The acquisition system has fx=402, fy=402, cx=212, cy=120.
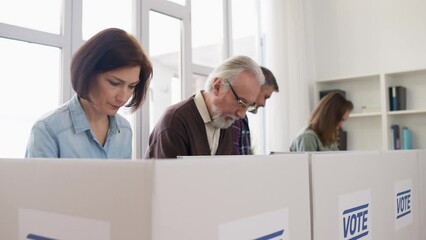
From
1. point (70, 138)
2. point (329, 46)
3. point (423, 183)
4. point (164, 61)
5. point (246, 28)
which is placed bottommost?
point (423, 183)

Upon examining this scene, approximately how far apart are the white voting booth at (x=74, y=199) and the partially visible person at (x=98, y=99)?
0.63m

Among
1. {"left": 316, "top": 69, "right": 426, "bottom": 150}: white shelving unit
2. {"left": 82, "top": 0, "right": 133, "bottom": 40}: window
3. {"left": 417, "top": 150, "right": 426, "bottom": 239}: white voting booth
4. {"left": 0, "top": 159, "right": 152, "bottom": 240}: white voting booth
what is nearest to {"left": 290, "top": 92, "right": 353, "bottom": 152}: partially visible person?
{"left": 82, "top": 0, "right": 133, "bottom": 40}: window

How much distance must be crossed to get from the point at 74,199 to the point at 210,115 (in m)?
1.33

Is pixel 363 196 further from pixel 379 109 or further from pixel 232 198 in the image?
pixel 379 109

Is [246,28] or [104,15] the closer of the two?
[104,15]

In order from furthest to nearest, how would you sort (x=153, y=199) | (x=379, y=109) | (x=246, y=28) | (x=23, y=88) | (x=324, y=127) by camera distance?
1. (x=246, y=28)
2. (x=379, y=109)
3. (x=324, y=127)
4. (x=23, y=88)
5. (x=153, y=199)

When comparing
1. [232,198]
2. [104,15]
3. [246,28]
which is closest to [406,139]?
[246,28]

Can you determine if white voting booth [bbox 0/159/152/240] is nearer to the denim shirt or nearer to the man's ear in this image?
the denim shirt

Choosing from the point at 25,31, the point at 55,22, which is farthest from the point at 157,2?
the point at 25,31

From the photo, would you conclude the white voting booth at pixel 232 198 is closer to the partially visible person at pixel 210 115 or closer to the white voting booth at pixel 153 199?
the white voting booth at pixel 153 199

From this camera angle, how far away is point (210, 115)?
1691 millimetres

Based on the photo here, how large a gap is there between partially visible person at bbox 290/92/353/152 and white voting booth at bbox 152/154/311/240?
7.02 feet

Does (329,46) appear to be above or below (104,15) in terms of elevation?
above

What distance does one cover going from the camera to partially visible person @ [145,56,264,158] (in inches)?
59.9
